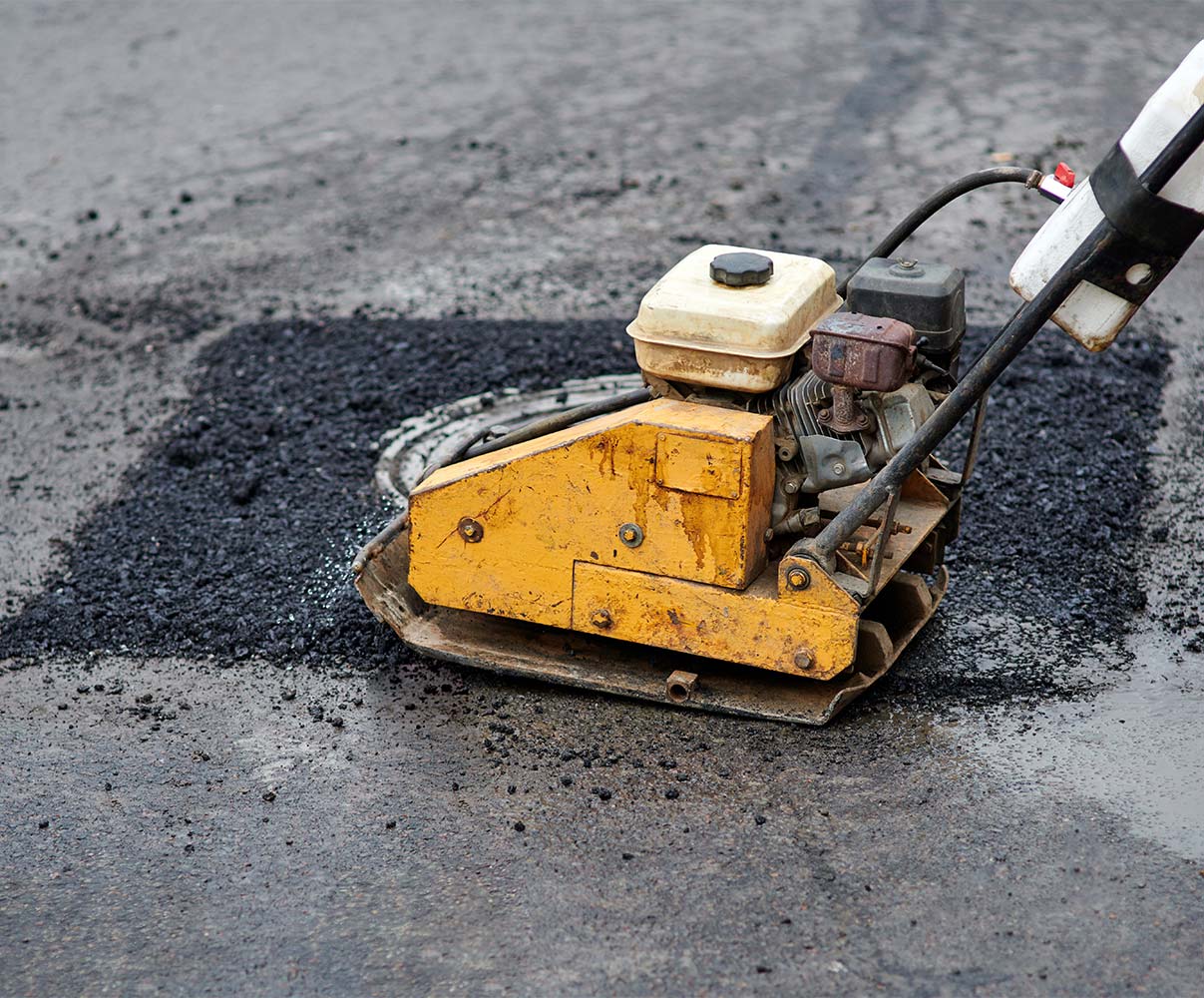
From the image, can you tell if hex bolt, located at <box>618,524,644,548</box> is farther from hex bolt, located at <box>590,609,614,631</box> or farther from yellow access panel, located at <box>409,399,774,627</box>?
hex bolt, located at <box>590,609,614,631</box>

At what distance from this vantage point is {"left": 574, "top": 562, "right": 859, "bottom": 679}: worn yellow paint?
371cm

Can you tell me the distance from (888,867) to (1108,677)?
45.1 inches

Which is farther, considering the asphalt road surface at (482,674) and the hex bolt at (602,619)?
the hex bolt at (602,619)

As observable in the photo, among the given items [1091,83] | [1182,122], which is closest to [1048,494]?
[1182,122]

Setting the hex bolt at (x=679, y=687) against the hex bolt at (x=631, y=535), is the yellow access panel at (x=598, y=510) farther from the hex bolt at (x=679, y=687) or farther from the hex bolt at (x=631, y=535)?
the hex bolt at (x=679, y=687)

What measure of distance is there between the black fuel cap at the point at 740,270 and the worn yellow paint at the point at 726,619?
2.63 feet

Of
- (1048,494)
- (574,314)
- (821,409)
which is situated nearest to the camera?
(821,409)

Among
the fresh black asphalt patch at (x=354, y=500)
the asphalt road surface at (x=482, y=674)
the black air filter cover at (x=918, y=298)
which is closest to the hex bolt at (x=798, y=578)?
the asphalt road surface at (x=482, y=674)

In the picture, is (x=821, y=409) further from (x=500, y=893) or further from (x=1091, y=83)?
(x=1091, y=83)

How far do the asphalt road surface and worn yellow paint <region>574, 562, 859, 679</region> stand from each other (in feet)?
0.78

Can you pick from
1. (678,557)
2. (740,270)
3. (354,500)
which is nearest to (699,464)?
(678,557)

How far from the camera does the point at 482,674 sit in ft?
13.9

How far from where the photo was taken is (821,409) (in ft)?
12.4

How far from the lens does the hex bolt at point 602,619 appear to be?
3.94 m
